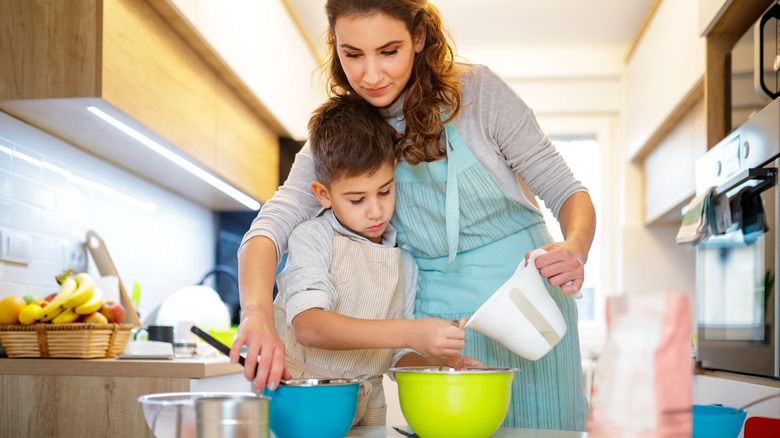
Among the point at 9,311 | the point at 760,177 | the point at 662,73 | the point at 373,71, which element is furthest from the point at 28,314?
the point at 662,73

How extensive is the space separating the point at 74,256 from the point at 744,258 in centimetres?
184

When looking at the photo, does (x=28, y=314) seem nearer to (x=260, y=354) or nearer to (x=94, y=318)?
(x=94, y=318)

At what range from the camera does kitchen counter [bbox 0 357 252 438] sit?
159cm

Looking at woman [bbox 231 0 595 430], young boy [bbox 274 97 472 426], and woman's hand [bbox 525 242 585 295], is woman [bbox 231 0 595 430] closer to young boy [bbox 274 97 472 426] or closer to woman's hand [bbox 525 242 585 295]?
young boy [bbox 274 97 472 426]

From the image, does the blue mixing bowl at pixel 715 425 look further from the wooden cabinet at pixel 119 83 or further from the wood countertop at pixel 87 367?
the wooden cabinet at pixel 119 83

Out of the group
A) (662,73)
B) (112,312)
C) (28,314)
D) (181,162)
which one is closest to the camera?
(28,314)

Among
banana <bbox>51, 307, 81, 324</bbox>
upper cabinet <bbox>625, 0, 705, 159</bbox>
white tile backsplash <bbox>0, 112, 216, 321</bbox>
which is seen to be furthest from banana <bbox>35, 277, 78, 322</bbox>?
upper cabinet <bbox>625, 0, 705, 159</bbox>

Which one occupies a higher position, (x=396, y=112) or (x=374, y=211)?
(x=396, y=112)

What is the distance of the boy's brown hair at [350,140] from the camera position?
3.70ft

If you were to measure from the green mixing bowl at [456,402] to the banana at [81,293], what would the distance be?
1.13 m

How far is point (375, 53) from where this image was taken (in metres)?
Result: 1.14

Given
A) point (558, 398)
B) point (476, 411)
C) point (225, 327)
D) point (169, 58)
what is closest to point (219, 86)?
point (169, 58)

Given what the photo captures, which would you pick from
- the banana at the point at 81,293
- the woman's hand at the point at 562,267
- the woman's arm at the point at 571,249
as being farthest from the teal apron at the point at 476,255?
the banana at the point at 81,293

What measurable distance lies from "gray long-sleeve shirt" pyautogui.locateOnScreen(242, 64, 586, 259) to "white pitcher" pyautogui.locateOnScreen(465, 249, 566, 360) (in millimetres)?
299
